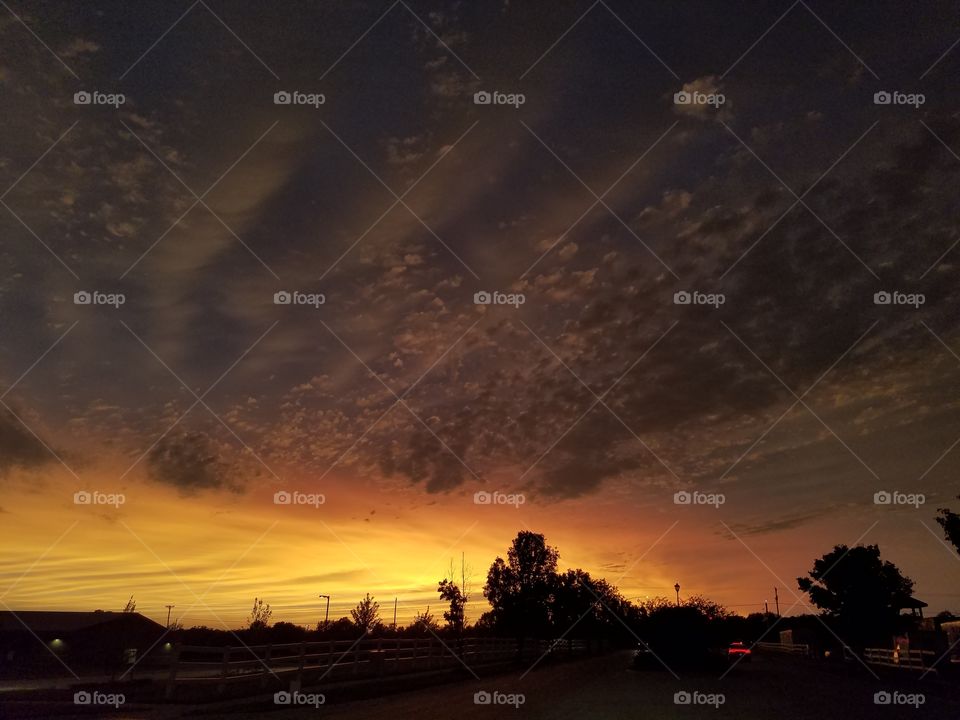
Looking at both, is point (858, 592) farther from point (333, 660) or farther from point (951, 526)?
point (333, 660)

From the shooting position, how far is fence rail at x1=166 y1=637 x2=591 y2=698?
48.1 ft

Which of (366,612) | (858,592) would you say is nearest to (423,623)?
(366,612)

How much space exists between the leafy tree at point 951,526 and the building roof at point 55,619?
62.0 metres

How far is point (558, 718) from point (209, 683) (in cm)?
829

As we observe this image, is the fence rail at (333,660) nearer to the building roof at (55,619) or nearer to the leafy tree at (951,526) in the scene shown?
the leafy tree at (951,526)

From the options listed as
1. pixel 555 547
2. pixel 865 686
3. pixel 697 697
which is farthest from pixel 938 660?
pixel 555 547

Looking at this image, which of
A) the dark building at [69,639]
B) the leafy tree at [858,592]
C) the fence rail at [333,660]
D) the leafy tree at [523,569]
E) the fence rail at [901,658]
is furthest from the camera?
the leafy tree at [523,569]

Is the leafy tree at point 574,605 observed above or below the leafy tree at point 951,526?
below

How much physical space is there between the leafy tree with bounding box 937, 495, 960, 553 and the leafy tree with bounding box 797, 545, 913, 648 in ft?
105

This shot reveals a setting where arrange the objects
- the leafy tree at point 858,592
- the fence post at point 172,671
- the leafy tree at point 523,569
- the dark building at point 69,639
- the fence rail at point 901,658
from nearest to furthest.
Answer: the fence post at point 172,671 < the fence rail at point 901,658 < the dark building at point 69,639 < the leafy tree at point 858,592 < the leafy tree at point 523,569

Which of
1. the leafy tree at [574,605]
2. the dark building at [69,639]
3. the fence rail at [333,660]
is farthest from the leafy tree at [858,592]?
the dark building at [69,639]

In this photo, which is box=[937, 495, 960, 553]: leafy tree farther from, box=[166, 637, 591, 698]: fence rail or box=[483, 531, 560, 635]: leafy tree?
box=[483, 531, 560, 635]: leafy tree

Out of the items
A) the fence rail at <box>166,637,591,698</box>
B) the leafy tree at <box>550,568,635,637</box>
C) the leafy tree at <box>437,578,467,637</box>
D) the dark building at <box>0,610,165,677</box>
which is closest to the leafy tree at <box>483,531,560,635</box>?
the leafy tree at <box>550,568,635,637</box>

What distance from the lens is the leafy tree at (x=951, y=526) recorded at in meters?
34.8
